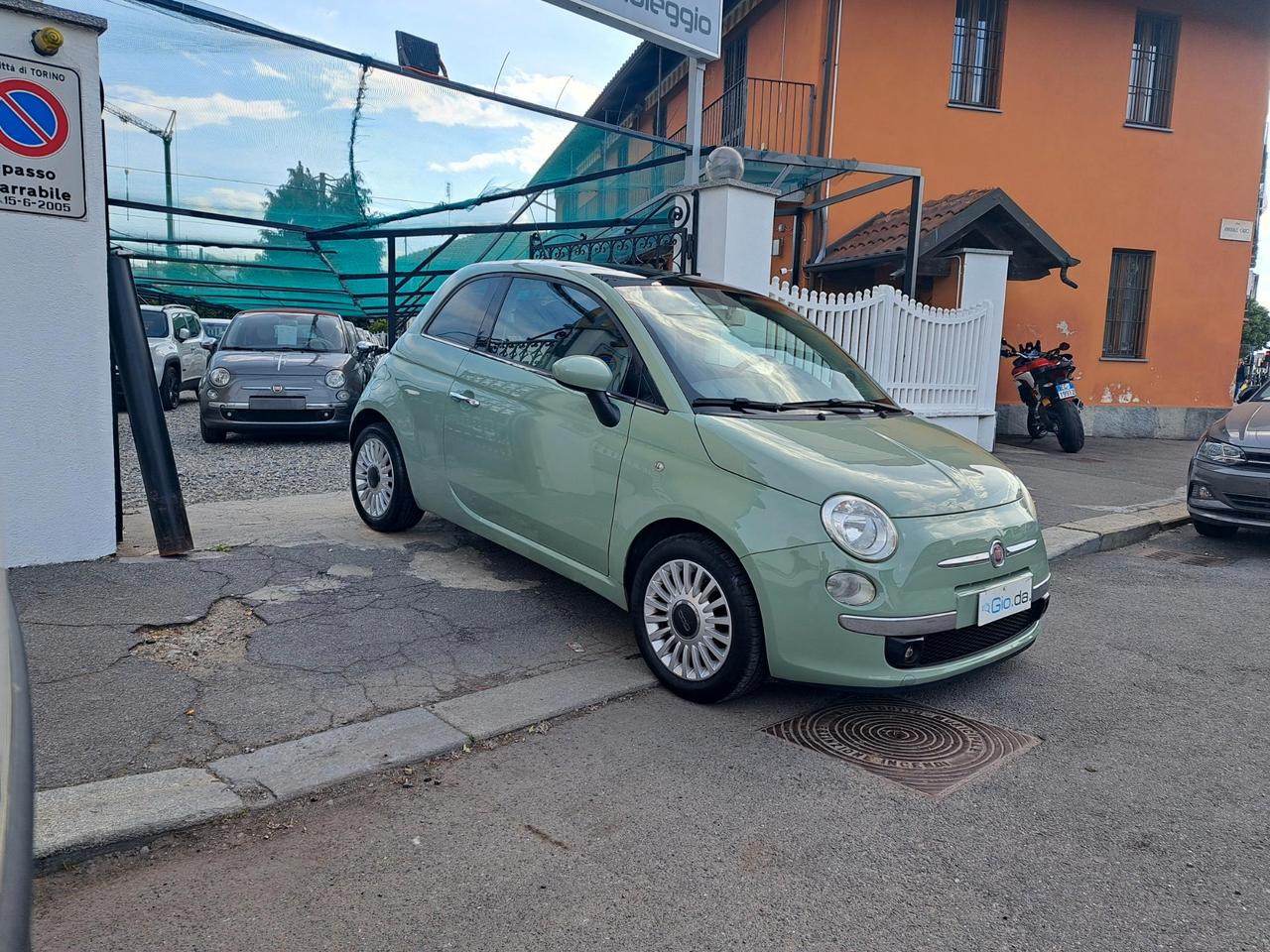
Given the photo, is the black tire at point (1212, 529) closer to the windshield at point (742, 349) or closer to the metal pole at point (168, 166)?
the windshield at point (742, 349)

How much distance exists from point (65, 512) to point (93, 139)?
1.94m

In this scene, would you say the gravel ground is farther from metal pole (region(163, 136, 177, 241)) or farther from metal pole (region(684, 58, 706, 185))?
metal pole (region(684, 58, 706, 185))

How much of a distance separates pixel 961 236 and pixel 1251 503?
20.3 ft

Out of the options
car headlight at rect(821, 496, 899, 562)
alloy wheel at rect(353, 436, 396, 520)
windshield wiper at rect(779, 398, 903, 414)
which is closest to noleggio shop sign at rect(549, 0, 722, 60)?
alloy wheel at rect(353, 436, 396, 520)

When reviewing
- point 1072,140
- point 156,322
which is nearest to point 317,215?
point 156,322

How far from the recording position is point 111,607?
427 centimetres

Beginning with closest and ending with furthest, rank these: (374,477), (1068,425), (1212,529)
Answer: (374,477) → (1212,529) → (1068,425)

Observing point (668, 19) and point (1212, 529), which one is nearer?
point (668, 19)

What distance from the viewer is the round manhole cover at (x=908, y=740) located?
329cm

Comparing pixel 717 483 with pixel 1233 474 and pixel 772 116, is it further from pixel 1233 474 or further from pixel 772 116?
pixel 772 116

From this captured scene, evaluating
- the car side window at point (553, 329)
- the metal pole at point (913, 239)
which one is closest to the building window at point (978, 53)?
the metal pole at point (913, 239)

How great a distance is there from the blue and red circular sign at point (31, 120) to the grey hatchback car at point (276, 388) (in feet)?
18.1

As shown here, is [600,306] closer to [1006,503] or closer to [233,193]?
[1006,503]

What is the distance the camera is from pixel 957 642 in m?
3.66
